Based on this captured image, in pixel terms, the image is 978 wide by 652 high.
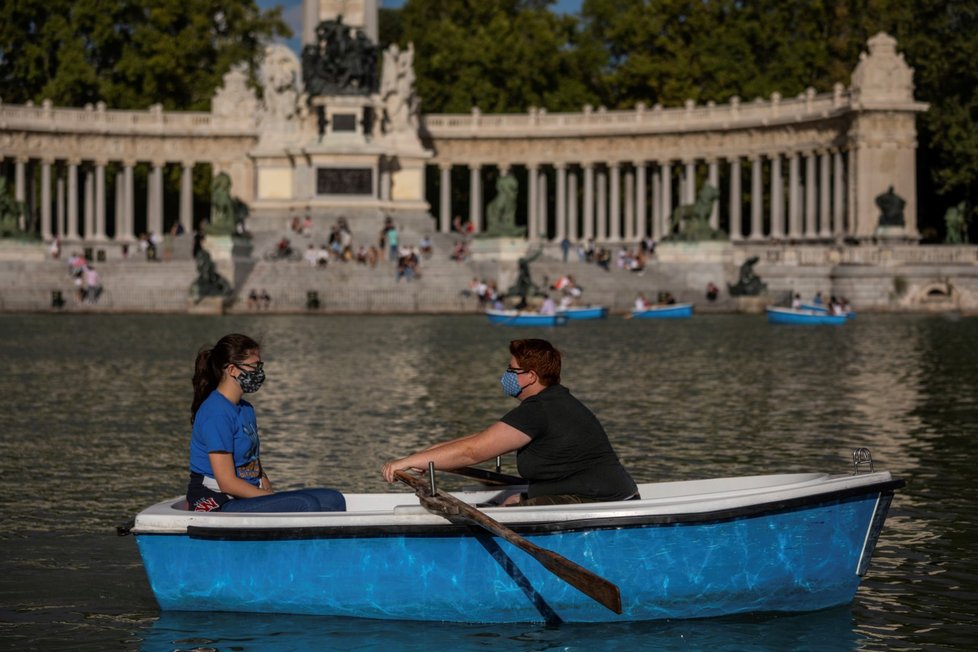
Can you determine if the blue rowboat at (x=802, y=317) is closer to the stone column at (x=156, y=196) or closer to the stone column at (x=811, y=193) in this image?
the stone column at (x=811, y=193)

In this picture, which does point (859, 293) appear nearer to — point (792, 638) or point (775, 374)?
point (775, 374)

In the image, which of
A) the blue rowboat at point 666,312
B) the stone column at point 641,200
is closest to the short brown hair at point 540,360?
the blue rowboat at point 666,312

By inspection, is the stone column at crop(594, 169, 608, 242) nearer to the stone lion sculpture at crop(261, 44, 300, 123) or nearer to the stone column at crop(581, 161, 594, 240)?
the stone column at crop(581, 161, 594, 240)

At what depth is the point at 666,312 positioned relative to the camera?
60.8 meters

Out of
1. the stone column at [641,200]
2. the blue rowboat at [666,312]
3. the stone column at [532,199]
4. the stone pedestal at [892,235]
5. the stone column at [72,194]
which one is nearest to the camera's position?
the blue rowboat at [666,312]

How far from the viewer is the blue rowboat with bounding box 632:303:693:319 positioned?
60469mm

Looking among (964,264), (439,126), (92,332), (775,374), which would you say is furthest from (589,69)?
(775,374)

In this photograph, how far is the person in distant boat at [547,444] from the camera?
12469 millimetres

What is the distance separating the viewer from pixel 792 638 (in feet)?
39.9

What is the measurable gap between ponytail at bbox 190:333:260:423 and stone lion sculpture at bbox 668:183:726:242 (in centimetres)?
6045

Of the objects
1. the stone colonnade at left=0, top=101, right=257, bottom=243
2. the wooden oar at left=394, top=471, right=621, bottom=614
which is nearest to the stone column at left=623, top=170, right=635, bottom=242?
the stone colonnade at left=0, top=101, right=257, bottom=243

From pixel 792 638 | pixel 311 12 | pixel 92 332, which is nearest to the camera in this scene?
pixel 792 638

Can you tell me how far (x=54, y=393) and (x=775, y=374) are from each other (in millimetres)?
13256

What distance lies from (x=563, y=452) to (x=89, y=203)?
8698cm
